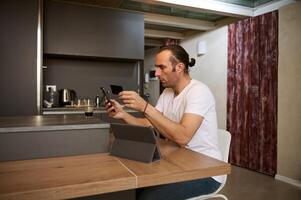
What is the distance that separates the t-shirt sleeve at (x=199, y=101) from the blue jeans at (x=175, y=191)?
0.34m

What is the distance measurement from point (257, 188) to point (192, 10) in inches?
87.9

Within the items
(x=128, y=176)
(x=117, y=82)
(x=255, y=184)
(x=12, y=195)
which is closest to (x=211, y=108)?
(x=128, y=176)

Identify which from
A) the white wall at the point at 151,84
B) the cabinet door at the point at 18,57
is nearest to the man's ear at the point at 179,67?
the cabinet door at the point at 18,57

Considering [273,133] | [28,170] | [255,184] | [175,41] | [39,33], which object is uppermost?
[175,41]

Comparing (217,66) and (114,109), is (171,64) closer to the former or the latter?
(114,109)

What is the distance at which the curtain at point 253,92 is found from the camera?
3.09 meters

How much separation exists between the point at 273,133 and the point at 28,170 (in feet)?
9.56

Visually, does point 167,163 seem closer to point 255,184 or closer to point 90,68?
point 255,184

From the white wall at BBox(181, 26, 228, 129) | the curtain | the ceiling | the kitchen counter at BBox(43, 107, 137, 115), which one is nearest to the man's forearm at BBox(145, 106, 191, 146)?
the kitchen counter at BBox(43, 107, 137, 115)

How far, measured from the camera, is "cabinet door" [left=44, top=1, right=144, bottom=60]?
293 cm

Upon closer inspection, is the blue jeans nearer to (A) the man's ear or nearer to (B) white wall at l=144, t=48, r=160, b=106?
(A) the man's ear

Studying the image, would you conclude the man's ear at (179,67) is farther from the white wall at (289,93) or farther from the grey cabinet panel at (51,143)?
the white wall at (289,93)

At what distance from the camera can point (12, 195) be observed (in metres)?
0.66

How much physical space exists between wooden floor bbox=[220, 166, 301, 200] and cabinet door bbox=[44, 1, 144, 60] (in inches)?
75.1
